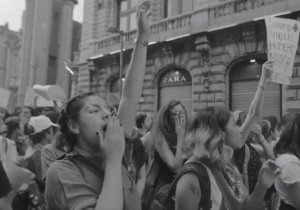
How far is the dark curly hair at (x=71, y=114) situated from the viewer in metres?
1.69

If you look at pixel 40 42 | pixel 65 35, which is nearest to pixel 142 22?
pixel 40 42

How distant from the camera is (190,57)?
1380 centimetres

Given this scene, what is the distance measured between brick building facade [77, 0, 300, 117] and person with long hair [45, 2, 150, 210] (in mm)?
8966

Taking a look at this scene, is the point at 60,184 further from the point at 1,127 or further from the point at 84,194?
the point at 1,127

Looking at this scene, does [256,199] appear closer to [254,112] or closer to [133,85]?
[133,85]

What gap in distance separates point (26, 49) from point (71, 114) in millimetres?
37572

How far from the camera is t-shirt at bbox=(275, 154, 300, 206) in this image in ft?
7.98

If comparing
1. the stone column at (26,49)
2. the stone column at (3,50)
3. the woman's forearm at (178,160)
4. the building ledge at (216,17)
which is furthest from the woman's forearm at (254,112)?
the stone column at (3,50)

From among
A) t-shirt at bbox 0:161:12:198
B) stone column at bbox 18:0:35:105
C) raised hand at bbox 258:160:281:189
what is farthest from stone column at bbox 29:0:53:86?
raised hand at bbox 258:160:281:189

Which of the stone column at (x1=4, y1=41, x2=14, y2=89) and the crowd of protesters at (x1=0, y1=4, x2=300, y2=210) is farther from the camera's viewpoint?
the stone column at (x1=4, y1=41, x2=14, y2=89)

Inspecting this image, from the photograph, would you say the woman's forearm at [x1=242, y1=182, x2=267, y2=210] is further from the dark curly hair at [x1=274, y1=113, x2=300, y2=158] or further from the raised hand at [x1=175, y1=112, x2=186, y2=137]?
the raised hand at [x1=175, y1=112, x2=186, y2=137]

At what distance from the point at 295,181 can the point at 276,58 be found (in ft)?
11.1

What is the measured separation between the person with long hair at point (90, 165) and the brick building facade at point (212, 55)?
29.4 feet

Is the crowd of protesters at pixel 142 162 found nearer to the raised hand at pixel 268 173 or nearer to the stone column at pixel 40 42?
the raised hand at pixel 268 173
